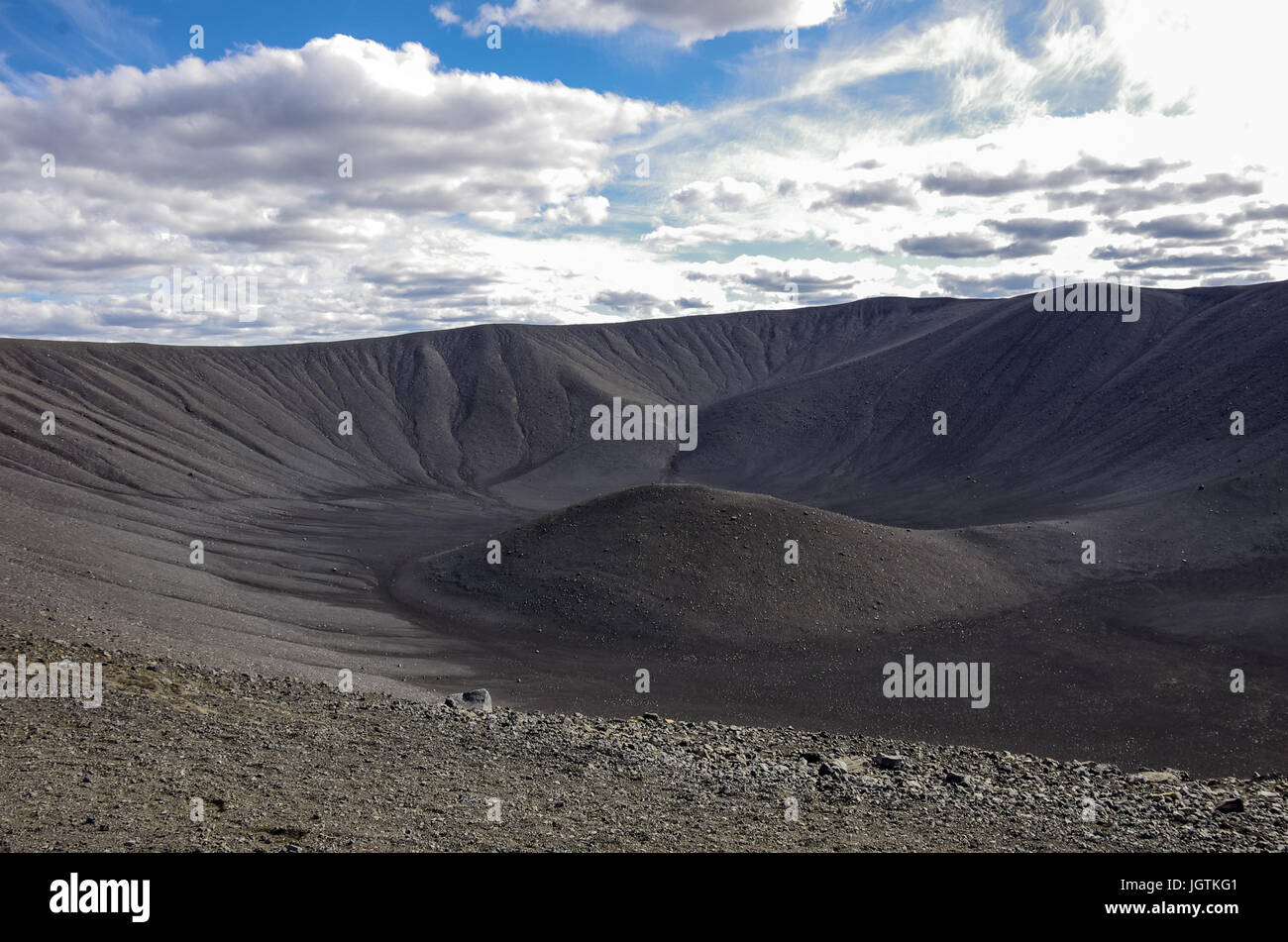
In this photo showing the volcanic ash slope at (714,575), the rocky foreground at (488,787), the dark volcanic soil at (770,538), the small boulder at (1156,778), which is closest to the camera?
the rocky foreground at (488,787)

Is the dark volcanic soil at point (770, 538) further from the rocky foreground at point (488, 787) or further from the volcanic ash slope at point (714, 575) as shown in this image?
the rocky foreground at point (488, 787)

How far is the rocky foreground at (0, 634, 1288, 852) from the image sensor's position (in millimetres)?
8438

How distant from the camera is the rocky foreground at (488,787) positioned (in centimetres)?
844

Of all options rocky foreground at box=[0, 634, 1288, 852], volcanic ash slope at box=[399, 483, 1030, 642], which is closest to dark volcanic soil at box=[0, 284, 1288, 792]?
volcanic ash slope at box=[399, 483, 1030, 642]

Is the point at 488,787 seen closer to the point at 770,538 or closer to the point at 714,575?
the point at 714,575

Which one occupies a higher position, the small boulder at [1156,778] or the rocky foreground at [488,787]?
the rocky foreground at [488,787]

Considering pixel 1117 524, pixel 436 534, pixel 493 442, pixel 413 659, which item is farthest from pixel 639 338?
pixel 413 659

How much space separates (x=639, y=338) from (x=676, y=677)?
116 m

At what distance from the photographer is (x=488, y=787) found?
10.5 m

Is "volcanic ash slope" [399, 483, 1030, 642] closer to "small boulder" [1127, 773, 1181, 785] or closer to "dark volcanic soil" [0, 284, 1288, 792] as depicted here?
"dark volcanic soil" [0, 284, 1288, 792]

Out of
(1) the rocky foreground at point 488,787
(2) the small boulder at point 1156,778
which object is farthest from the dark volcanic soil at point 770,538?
(1) the rocky foreground at point 488,787

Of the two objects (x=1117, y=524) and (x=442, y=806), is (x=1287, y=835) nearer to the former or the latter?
(x=442, y=806)

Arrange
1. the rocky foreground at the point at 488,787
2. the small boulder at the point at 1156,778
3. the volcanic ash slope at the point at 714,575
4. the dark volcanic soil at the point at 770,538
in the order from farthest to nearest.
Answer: the volcanic ash slope at the point at 714,575, the dark volcanic soil at the point at 770,538, the small boulder at the point at 1156,778, the rocky foreground at the point at 488,787

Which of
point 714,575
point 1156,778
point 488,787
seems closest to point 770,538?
point 714,575
